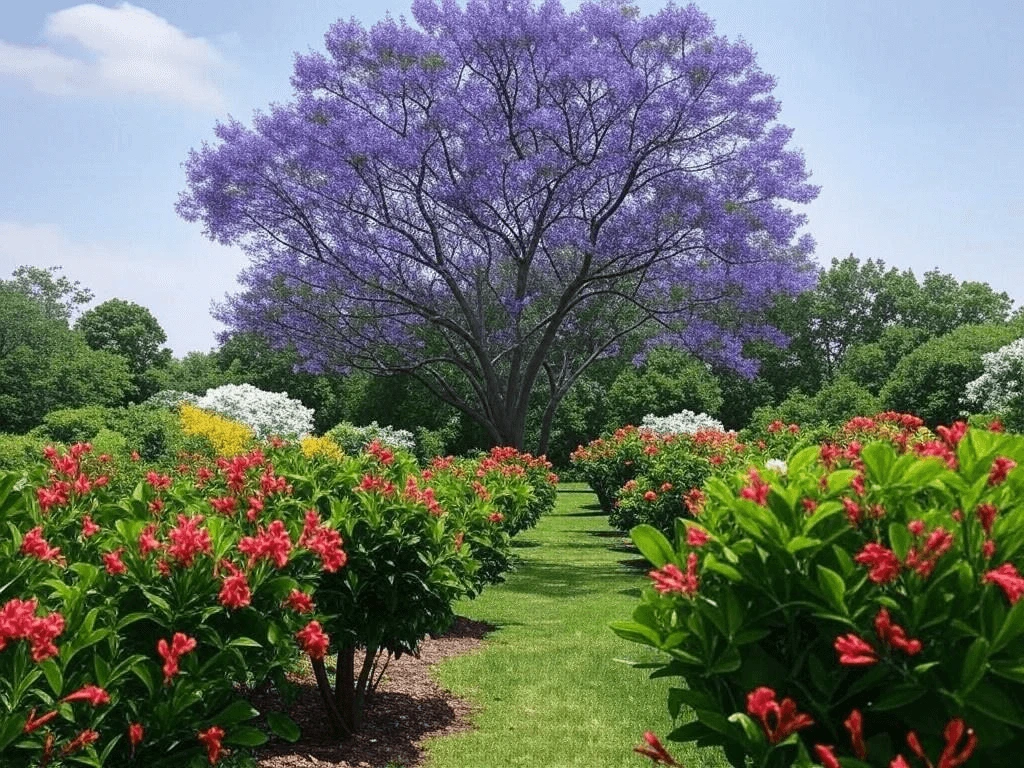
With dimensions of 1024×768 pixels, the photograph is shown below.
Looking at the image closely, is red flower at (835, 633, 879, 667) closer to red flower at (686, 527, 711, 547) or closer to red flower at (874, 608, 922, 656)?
red flower at (874, 608, 922, 656)

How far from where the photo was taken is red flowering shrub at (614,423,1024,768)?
6.14 ft

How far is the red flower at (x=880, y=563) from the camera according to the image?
74.0 inches

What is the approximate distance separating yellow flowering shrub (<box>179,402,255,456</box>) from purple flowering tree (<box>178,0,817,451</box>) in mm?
2430

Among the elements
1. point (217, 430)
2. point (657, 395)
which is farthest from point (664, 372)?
point (217, 430)

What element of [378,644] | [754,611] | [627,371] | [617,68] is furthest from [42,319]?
[754,611]

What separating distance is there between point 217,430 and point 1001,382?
793 inches

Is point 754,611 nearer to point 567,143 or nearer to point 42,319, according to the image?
point 567,143

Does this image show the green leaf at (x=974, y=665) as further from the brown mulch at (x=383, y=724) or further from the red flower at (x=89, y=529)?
the brown mulch at (x=383, y=724)

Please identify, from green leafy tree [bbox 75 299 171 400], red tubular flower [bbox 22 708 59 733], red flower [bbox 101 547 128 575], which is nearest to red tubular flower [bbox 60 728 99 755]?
red tubular flower [bbox 22 708 59 733]

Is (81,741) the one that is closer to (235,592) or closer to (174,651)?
(174,651)

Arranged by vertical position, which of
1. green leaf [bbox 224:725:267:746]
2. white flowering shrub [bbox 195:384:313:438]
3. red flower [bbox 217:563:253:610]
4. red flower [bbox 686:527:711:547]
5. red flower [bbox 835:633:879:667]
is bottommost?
green leaf [bbox 224:725:267:746]

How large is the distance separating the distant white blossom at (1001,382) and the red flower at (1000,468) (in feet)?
80.2

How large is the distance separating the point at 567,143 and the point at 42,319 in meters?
28.4

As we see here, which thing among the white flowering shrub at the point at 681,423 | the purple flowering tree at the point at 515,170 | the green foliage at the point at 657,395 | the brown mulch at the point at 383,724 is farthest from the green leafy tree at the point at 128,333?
the brown mulch at the point at 383,724
